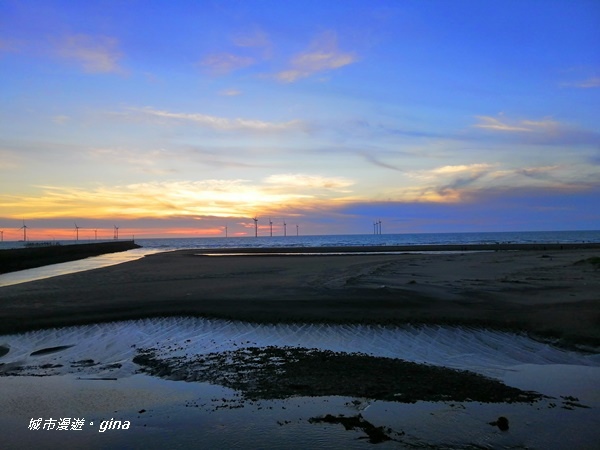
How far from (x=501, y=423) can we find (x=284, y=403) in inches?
145

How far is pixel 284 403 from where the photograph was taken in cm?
862

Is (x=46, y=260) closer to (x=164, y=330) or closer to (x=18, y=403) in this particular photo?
(x=164, y=330)

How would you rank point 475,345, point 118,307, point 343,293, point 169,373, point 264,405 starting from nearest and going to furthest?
point 264,405 → point 169,373 → point 475,345 → point 118,307 → point 343,293

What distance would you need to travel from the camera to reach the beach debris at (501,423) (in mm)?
7379

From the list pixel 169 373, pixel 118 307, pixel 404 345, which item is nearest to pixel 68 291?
pixel 118 307

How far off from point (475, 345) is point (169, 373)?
836 cm

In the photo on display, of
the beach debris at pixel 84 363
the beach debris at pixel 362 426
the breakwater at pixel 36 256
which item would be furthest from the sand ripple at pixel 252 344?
the breakwater at pixel 36 256

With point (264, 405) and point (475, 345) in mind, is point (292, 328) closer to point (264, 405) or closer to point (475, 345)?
point (475, 345)

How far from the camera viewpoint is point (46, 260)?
6166cm

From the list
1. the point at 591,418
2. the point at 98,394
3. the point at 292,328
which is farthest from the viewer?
the point at 292,328

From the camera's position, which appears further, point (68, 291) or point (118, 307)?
point (68, 291)

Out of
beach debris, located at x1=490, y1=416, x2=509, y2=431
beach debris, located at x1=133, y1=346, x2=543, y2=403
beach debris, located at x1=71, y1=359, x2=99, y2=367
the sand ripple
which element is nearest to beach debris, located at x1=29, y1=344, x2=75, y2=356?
the sand ripple

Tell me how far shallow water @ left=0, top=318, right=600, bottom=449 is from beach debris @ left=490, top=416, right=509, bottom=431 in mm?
102

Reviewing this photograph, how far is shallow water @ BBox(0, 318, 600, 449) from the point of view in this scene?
284 inches
